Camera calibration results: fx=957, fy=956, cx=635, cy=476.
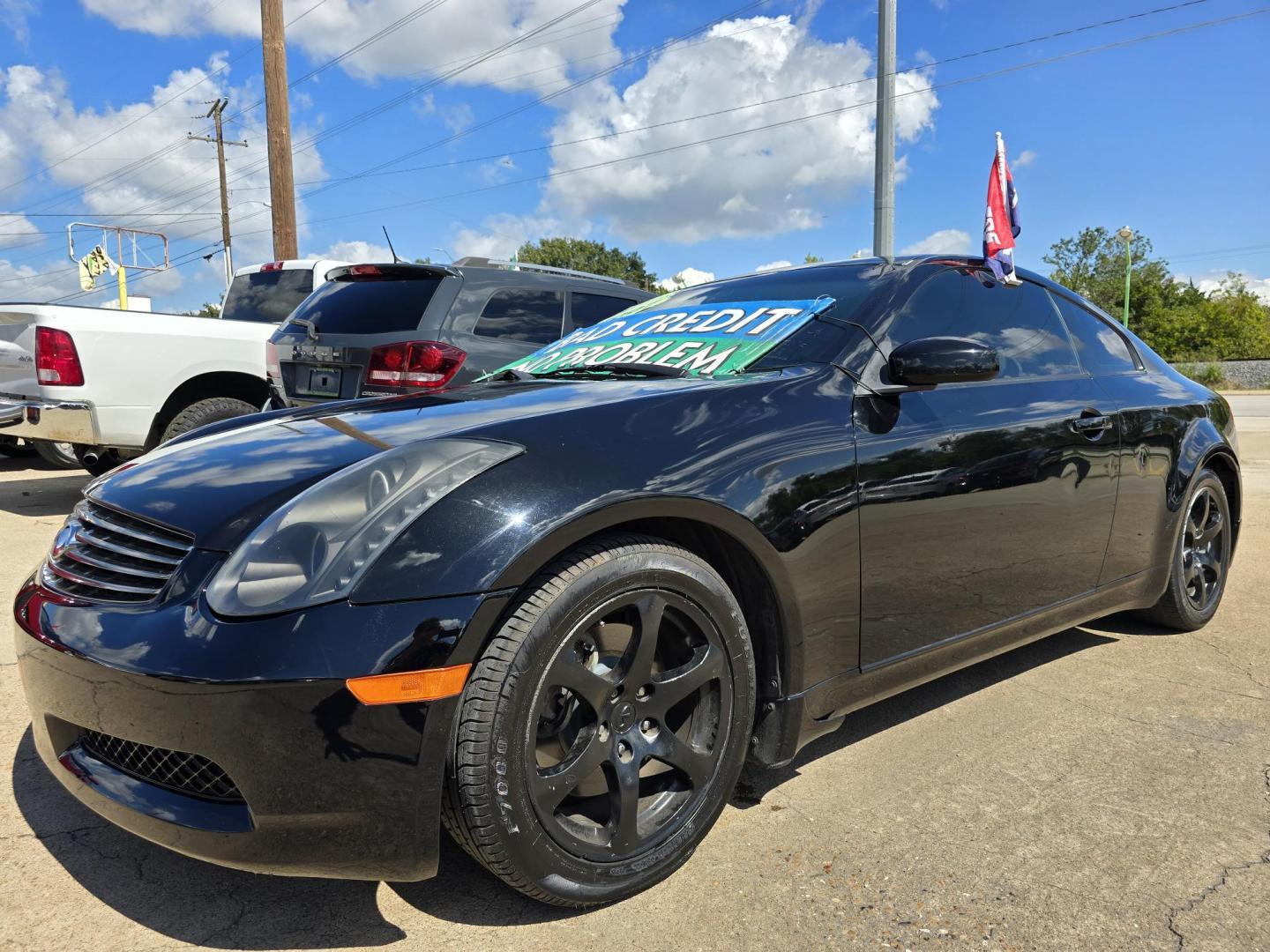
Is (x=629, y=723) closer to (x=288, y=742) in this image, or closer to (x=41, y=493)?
(x=288, y=742)

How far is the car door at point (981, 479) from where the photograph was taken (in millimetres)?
2531

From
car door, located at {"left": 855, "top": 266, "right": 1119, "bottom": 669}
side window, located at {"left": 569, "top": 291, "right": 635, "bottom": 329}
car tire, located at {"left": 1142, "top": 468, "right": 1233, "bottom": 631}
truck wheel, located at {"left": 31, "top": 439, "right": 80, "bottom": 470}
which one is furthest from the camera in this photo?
truck wheel, located at {"left": 31, "top": 439, "right": 80, "bottom": 470}

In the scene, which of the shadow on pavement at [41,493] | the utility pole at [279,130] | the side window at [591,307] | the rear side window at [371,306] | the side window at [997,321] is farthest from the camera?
the utility pole at [279,130]

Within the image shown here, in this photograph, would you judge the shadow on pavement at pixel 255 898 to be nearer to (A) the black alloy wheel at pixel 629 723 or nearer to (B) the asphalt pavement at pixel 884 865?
(B) the asphalt pavement at pixel 884 865

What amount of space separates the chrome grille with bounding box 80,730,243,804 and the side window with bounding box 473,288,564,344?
4.20 meters

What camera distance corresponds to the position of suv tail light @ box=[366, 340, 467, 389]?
18.3 feet

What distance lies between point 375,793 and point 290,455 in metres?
0.83

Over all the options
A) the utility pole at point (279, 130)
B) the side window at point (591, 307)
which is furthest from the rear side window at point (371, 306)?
the utility pole at point (279, 130)

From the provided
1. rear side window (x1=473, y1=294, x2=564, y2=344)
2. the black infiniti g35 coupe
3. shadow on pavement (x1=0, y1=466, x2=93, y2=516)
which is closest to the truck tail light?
rear side window (x1=473, y1=294, x2=564, y2=344)

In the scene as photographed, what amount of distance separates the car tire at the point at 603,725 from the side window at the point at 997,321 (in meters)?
1.19

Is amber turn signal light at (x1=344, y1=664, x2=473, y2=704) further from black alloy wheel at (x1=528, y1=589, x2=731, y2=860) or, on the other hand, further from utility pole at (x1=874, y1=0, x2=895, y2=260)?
utility pole at (x1=874, y1=0, x2=895, y2=260)

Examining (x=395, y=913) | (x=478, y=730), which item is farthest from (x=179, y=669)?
(x=395, y=913)

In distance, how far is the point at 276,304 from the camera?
9000mm

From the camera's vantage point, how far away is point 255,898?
2082 millimetres
